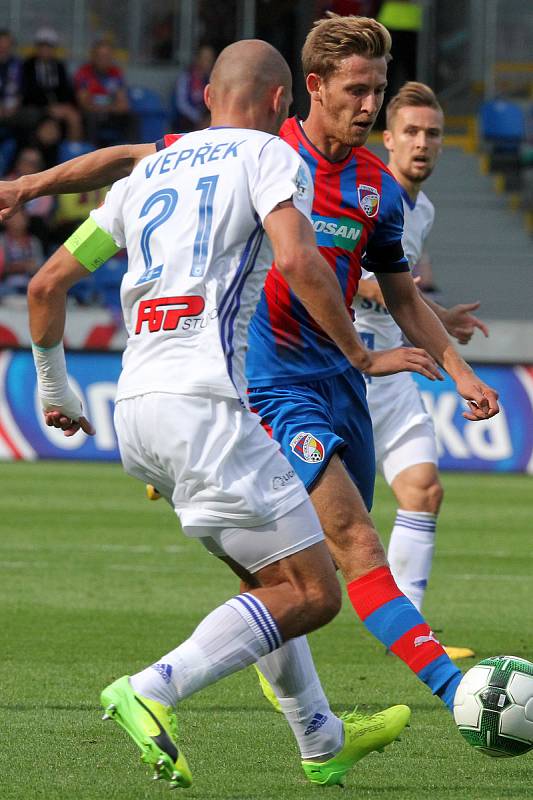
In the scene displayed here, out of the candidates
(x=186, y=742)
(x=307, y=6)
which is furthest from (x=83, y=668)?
(x=307, y=6)

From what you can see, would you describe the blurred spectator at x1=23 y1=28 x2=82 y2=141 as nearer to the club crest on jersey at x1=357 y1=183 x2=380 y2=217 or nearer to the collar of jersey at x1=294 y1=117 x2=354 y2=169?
the collar of jersey at x1=294 y1=117 x2=354 y2=169

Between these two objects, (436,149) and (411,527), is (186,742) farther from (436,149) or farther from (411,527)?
(436,149)

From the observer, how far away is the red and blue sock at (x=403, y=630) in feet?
14.4

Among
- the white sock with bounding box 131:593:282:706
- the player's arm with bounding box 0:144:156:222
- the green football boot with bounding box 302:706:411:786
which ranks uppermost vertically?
the player's arm with bounding box 0:144:156:222

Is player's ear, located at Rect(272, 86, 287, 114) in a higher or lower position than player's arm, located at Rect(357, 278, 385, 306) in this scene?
higher

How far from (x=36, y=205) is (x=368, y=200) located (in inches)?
582

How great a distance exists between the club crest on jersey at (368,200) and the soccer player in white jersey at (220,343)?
1.09 m

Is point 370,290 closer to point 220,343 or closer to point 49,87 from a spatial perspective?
point 220,343

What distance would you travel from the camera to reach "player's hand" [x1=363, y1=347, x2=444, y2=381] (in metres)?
3.97

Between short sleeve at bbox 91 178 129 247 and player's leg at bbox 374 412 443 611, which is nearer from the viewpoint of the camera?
short sleeve at bbox 91 178 129 247

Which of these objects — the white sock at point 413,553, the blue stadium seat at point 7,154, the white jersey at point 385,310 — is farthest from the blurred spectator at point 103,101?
the white sock at point 413,553

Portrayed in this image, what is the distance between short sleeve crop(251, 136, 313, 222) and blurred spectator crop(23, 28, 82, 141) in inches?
658

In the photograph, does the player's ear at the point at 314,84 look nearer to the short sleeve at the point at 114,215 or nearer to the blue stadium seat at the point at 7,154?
the short sleeve at the point at 114,215

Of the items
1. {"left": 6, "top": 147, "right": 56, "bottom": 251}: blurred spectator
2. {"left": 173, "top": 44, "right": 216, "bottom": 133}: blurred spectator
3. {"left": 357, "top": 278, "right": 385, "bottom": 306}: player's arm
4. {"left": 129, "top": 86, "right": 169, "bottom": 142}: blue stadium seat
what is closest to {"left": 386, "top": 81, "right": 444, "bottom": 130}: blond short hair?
{"left": 357, "top": 278, "right": 385, "bottom": 306}: player's arm
